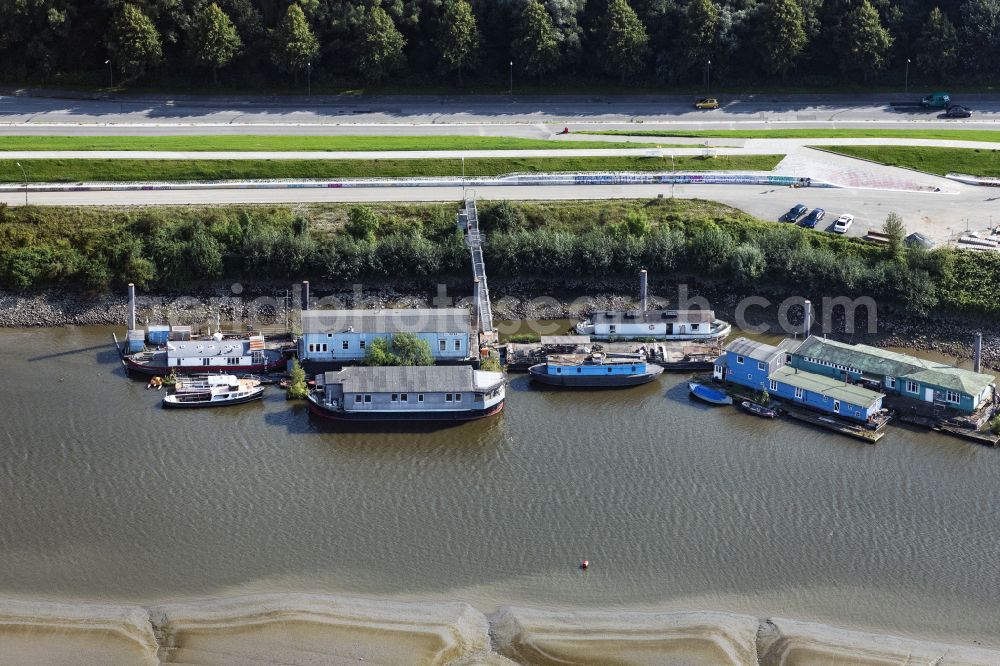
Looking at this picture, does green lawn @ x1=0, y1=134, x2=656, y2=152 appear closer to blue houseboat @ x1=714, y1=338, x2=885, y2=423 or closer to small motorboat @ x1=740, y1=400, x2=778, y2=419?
blue houseboat @ x1=714, y1=338, x2=885, y2=423

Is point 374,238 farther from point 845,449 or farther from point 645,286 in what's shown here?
point 845,449

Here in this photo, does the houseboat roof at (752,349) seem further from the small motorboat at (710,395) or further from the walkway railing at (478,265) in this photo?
the walkway railing at (478,265)

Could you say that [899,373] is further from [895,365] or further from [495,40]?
[495,40]

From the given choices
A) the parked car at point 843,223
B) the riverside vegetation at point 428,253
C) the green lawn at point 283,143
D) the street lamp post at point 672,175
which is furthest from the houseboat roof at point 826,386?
the green lawn at point 283,143

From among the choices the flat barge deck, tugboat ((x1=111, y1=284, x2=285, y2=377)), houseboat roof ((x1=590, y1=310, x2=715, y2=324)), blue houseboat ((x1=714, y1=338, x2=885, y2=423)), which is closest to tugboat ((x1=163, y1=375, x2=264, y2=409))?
tugboat ((x1=111, y1=284, x2=285, y2=377))

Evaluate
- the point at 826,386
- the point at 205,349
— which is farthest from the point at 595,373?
the point at 205,349

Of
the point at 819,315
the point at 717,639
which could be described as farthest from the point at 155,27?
the point at 717,639
